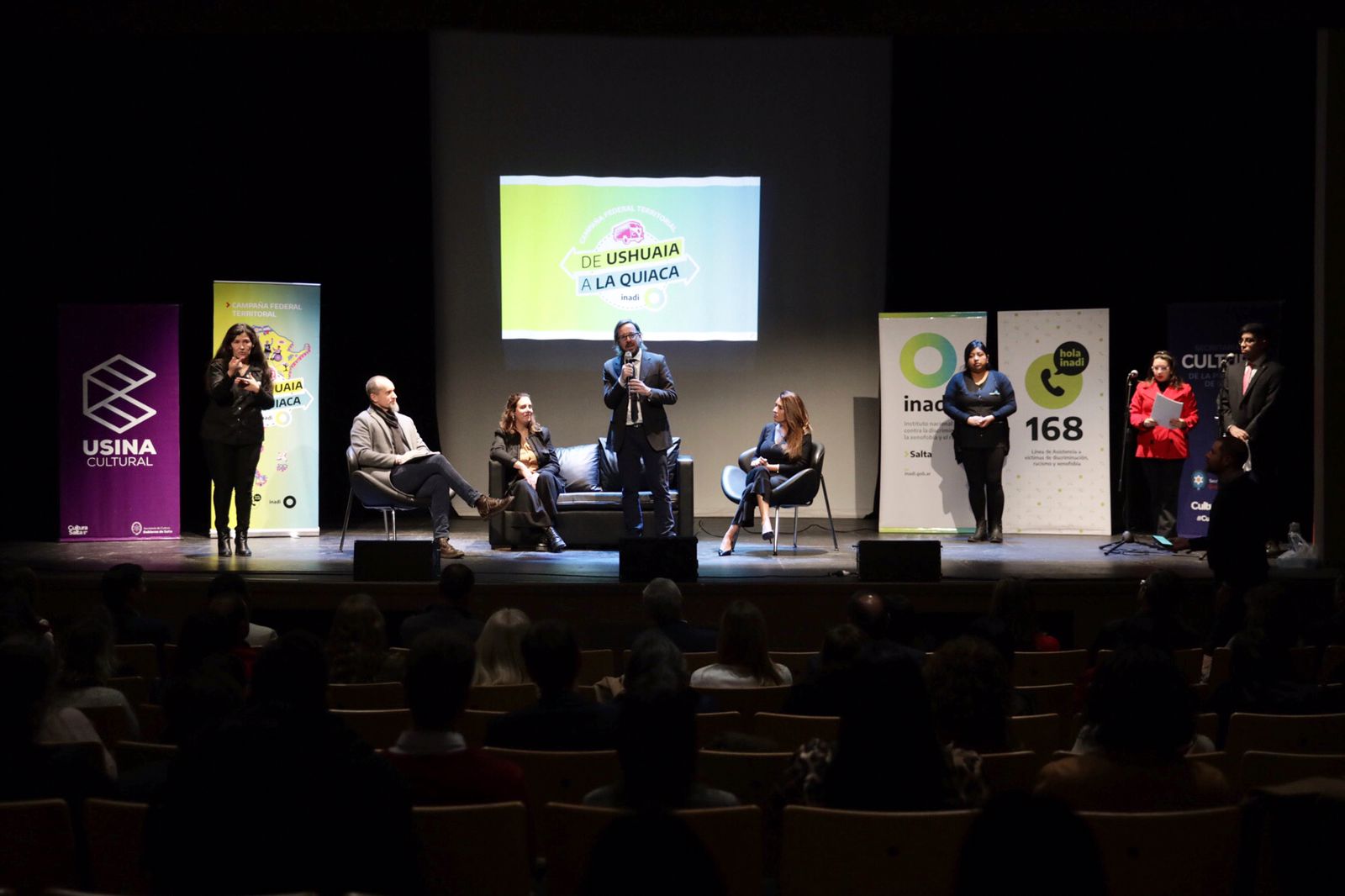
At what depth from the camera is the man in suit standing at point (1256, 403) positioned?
8.02 metres

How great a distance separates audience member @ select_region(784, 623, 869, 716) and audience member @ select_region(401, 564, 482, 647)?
140 centimetres

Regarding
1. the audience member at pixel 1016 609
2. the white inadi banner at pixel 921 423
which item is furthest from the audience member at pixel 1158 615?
the white inadi banner at pixel 921 423

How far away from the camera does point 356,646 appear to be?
396 cm

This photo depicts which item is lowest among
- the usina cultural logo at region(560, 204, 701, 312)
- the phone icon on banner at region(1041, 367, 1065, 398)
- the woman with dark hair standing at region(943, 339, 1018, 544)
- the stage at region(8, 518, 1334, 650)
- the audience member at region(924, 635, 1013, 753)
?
the stage at region(8, 518, 1334, 650)

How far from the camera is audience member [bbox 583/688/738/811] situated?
6.29 ft

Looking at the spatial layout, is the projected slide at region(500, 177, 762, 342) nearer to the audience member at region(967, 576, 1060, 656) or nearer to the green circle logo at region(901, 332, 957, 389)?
the green circle logo at region(901, 332, 957, 389)

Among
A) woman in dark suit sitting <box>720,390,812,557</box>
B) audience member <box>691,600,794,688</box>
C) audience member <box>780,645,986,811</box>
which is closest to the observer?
audience member <box>780,645,986,811</box>

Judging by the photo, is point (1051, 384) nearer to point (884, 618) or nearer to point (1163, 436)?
point (1163, 436)

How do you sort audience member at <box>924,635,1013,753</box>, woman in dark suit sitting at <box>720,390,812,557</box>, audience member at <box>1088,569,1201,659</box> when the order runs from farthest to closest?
woman in dark suit sitting at <box>720,390,812,557</box>
audience member at <box>1088,569,1201,659</box>
audience member at <box>924,635,1013,753</box>

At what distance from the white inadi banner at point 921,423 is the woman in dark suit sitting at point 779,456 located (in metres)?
1.48

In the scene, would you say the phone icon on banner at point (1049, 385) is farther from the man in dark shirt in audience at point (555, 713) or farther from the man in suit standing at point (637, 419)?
the man in dark shirt in audience at point (555, 713)

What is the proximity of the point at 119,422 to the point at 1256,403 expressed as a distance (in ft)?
25.1

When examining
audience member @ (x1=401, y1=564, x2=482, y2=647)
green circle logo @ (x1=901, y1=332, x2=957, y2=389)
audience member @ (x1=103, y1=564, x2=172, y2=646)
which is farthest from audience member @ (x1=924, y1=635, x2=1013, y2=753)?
green circle logo @ (x1=901, y1=332, x2=957, y2=389)

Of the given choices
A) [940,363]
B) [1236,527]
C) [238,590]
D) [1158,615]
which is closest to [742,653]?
[1158,615]
